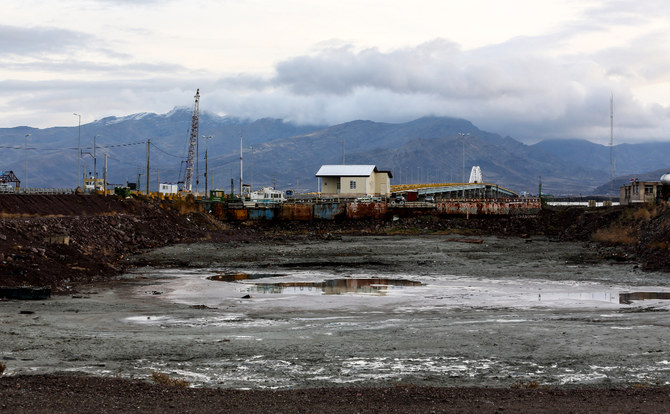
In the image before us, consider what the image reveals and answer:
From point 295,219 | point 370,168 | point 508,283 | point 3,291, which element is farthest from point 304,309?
point 370,168

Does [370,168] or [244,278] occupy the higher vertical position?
[370,168]

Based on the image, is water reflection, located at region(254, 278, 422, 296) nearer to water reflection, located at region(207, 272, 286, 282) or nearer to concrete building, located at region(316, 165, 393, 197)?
water reflection, located at region(207, 272, 286, 282)

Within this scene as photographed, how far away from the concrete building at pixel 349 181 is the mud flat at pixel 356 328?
71166 millimetres

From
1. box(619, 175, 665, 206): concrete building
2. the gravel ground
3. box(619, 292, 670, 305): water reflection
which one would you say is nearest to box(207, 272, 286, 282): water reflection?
box(619, 292, 670, 305): water reflection

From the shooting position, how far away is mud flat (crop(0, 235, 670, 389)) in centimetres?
1681

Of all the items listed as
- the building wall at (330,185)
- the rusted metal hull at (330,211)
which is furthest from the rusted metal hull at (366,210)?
the building wall at (330,185)

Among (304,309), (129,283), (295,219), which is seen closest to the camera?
(304,309)

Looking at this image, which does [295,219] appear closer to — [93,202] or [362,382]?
[93,202]

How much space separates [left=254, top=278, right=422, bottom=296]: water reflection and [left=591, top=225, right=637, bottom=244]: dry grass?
27.0 metres

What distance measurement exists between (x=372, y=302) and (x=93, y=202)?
159 feet

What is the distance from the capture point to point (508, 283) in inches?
1499

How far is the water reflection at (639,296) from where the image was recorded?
3031cm

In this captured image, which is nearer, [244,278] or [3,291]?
[3,291]

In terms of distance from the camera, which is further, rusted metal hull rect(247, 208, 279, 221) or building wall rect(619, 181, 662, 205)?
rusted metal hull rect(247, 208, 279, 221)
